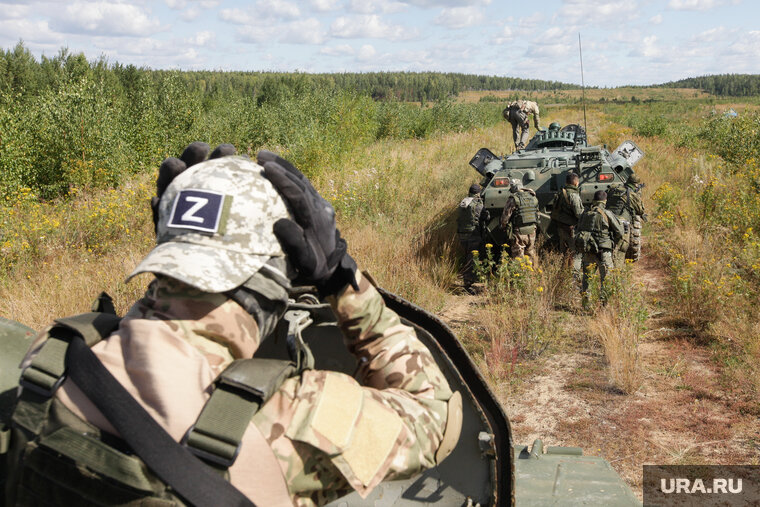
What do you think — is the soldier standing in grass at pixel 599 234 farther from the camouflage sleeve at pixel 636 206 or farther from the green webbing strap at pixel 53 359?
the green webbing strap at pixel 53 359

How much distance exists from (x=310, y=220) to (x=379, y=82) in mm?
96277

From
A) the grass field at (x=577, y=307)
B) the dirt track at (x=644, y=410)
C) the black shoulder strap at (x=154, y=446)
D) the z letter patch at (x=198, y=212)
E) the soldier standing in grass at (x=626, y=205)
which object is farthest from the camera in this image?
the soldier standing in grass at (x=626, y=205)

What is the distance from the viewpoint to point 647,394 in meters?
5.10

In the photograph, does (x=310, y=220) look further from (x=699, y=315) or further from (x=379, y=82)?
(x=379, y=82)

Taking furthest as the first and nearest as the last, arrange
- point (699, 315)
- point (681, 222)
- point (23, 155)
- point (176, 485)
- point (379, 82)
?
1. point (379, 82)
2. point (23, 155)
3. point (681, 222)
4. point (699, 315)
5. point (176, 485)

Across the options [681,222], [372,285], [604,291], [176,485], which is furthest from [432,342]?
[681,222]

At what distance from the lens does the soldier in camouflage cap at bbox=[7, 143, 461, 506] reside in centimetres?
122

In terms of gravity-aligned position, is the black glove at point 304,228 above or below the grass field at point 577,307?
above

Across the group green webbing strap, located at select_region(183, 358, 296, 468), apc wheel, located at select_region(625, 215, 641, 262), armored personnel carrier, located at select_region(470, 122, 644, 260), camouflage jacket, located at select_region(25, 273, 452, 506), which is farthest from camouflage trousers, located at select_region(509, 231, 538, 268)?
green webbing strap, located at select_region(183, 358, 296, 468)

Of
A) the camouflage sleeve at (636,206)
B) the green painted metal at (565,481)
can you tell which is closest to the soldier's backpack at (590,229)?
the camouflage sleeve at (636,206)

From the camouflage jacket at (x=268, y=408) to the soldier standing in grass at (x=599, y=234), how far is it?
5.59m

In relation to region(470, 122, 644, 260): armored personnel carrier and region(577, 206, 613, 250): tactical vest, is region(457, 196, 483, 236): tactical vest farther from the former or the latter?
region(577, 206, 613, 250): tactical vest

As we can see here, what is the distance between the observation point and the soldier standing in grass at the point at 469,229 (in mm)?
8047

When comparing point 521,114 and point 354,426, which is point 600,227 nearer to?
point 354,426
